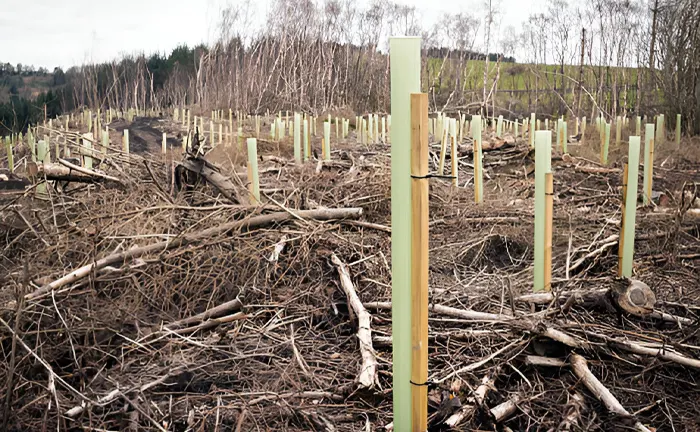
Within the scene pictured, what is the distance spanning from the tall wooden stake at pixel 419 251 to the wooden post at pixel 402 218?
0.04 feet

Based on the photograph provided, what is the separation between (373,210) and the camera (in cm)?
576

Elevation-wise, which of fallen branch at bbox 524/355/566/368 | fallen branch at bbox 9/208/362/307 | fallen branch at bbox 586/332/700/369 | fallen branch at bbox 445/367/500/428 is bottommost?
fallen branch at bbox 445/367/500/428

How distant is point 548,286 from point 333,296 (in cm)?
133

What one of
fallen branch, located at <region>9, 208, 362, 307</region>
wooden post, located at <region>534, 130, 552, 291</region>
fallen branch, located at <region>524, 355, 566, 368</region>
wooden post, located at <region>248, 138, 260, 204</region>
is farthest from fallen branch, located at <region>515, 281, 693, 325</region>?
wooden post, located at <region>248, 138, 260, 204</region>

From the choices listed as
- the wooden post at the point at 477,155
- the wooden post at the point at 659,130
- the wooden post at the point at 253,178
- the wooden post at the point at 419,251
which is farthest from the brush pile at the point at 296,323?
the wooden post at the point at 659,130

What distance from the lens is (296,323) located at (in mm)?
3678

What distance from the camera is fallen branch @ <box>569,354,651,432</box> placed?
256cm

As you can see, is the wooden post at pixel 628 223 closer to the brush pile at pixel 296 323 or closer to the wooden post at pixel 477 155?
the brush pile at pixel 296 323

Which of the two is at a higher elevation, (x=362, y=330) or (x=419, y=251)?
(x=419, y=251)

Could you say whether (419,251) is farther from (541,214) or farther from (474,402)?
(541,214)

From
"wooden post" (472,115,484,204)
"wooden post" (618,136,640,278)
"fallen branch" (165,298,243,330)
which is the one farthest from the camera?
"wooden post" (472,115,484,204)

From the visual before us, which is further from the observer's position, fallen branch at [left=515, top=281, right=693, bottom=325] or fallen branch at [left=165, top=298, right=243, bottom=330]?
fallen branch at [left=165, top=298, right=243, bottom=330]

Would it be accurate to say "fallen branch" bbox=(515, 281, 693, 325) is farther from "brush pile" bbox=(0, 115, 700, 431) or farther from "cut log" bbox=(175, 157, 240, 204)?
"cut log" bbox=(175, 157, 240, 204)

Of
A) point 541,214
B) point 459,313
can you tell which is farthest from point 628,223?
point 459,313
